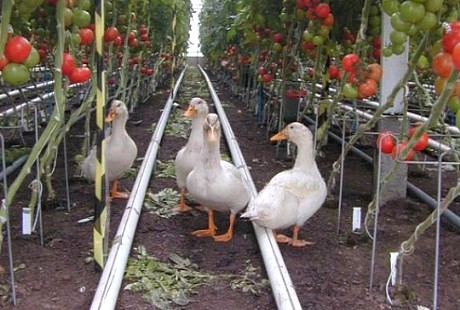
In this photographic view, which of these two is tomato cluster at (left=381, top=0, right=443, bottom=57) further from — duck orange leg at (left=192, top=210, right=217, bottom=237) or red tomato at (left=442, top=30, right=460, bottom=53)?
duck orange leg at (left=192, top=210, right=217, bottom=237)

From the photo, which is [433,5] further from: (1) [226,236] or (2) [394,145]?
(1) [226,236]

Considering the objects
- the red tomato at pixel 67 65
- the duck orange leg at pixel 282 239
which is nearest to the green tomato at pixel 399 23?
the red tomato at pixel 67 65

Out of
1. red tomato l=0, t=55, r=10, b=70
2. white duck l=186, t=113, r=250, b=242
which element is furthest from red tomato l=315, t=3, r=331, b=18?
red tomato l=0, t=55, r=10, b=70

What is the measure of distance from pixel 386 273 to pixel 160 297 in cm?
127

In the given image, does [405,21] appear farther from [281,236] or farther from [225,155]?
[225,155]

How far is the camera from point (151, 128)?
29.3 ft

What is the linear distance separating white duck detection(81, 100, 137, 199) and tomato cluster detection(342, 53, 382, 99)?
2170 millimetres

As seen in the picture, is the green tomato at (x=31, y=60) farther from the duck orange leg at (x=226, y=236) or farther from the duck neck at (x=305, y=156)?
the duck neck at (x=305, y=156)

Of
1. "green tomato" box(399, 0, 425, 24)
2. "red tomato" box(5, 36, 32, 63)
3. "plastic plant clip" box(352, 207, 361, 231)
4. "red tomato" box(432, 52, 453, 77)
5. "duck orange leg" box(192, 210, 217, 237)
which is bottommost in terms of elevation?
"duck orange leg" box(192, 210, 217, 237)

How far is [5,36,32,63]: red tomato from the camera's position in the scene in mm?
2281

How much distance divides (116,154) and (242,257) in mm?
1540

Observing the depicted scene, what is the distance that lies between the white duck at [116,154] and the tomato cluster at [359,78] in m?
2.17

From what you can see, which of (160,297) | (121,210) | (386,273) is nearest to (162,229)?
(121,210)

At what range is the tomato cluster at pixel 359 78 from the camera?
3.30m
